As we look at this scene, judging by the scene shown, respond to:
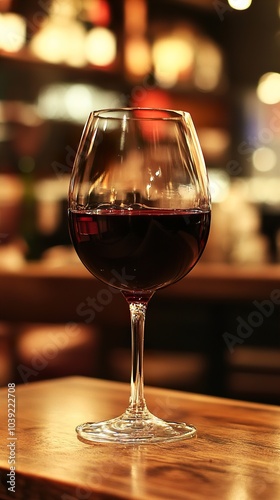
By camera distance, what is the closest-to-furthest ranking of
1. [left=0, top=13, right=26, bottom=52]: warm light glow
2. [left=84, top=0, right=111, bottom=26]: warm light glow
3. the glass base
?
the glass base → [left=0, top=13, right=26, bottom=52]: warm light glow → [left=84, top=0, right=111, bottom=26]: warm light glow

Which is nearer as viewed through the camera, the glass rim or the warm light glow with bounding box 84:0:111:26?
the glass rim

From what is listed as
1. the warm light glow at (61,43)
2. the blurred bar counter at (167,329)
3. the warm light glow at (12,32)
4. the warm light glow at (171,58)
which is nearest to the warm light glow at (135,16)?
the warm light glow at (171,58)

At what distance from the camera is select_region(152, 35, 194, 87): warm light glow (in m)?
4.36

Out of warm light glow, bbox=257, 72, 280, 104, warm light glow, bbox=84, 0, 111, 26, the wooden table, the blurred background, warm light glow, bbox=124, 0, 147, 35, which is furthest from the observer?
warm light glow, bbox=257, 72, 280, 104

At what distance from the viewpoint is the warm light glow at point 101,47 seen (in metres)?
4.16

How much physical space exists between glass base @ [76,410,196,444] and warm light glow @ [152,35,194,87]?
12.0 feet

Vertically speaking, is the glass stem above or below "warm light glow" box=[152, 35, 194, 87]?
below

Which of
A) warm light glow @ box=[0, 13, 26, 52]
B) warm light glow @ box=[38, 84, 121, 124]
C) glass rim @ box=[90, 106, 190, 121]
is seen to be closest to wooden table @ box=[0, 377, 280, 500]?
glass rim @ box=[90, 106, 190, 121]

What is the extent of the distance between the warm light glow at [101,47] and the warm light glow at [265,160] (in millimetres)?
909

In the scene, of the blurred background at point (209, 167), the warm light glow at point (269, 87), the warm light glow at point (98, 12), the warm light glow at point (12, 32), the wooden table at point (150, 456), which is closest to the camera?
the wooden table at point (150, 456)

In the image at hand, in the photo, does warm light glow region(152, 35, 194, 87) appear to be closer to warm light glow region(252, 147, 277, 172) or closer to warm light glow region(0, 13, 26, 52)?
warm light glow region(252, 147, 277, 172)

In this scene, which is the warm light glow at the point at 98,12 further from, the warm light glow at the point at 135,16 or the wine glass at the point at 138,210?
the wine glass at the point at 138,210

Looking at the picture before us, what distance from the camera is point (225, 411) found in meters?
0.90

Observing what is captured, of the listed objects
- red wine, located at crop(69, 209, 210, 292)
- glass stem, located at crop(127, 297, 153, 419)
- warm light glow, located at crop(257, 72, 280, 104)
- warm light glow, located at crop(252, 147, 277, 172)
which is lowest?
glass stem, located at crop(127, 297, 153, 419)
